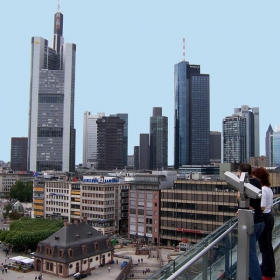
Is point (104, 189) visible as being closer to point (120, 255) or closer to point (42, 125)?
point (120, 255)

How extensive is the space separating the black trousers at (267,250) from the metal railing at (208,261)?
3.60ft

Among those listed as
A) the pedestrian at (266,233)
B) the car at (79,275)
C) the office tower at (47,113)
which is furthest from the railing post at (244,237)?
the office tower at (47,113)

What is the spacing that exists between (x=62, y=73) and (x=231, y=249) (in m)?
197

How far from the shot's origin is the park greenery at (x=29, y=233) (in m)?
60.9

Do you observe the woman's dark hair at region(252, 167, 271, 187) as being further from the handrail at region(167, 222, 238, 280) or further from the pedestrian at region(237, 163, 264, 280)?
the handrail at region(167, 222, 238, 280)

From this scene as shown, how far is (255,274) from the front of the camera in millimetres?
7543

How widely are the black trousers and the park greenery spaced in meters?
57.1

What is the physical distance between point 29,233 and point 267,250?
5798 centimetres

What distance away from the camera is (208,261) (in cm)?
705

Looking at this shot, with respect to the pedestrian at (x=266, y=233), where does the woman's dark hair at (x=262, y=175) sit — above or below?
above

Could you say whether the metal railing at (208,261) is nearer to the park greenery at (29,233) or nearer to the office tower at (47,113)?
the park greenery at (29,233)

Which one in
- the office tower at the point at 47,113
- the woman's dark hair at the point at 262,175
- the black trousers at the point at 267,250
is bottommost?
the black trousers at the point at 267,250

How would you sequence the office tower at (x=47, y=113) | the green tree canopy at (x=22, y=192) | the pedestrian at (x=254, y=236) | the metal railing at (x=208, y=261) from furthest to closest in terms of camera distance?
the office tower at (x=47, y=113)
the green tree canopy at (x=22, y=192)
the pedestrian at (x=254, y=236)
the metal railing at (x=208, y=261)

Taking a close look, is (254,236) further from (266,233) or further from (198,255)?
(198,255)
